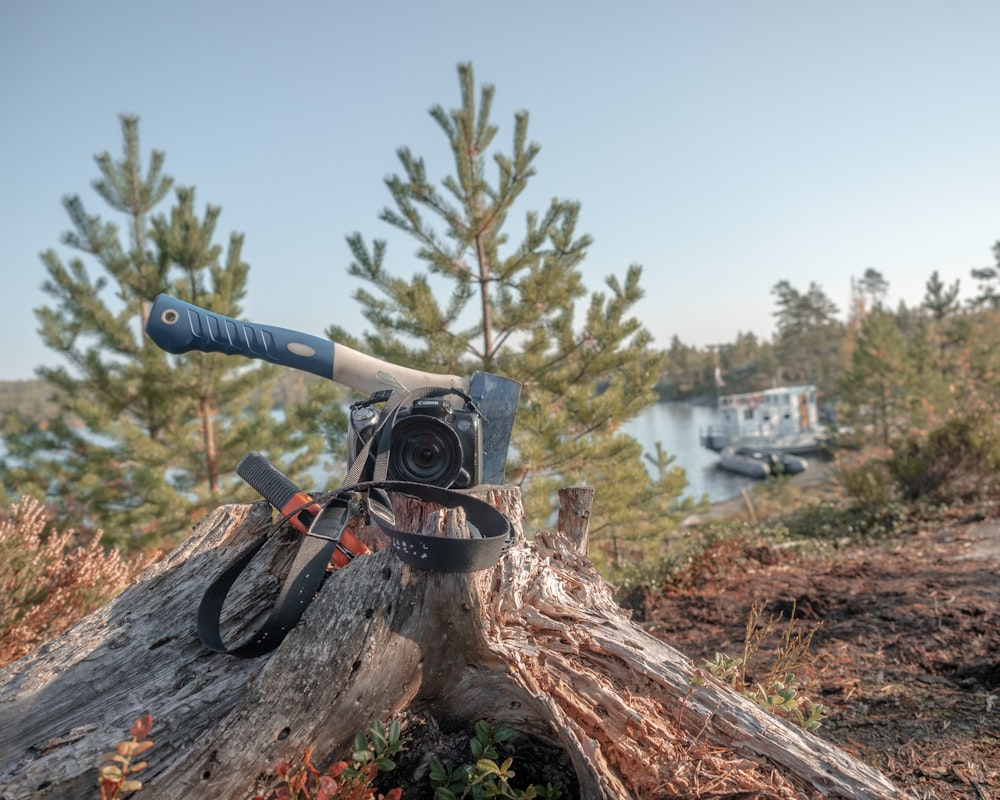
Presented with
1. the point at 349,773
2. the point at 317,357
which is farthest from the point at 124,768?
the point at 317,357

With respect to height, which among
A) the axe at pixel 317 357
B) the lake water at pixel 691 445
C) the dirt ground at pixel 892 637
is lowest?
the lake water at pixel 691 445

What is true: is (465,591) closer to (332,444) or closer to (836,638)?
(836,638)

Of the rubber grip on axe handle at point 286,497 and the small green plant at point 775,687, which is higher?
the rubber grip on axe handle at point 286,497

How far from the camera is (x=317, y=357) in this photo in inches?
91.4

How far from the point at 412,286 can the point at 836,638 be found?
14.3 feet

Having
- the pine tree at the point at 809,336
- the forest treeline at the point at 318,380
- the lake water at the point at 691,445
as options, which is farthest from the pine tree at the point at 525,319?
the pine tree at the point at 809,336

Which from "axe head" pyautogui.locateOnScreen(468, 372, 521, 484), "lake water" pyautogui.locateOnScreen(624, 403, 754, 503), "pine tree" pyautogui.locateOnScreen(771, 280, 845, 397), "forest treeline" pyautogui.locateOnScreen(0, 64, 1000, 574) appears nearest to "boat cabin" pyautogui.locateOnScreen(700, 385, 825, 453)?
"lake water" pyautogui.locateOnScreen(624, 403, 754, 503)

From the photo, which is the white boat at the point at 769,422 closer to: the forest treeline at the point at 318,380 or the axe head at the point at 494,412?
the forest treeline at the point at 318,380

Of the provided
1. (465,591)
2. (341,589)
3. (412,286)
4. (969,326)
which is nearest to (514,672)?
(465,591)

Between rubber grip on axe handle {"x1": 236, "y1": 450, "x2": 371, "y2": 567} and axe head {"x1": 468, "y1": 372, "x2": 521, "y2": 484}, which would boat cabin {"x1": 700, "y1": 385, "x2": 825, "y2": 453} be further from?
rubber grip on axe handle {"x1": 236, "y1": 450, "x2": 371, "y2": 567}

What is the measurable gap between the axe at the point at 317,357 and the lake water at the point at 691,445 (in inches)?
500

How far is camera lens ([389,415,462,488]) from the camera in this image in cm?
196

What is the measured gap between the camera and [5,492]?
798 centimetres

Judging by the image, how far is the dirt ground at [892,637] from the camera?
1.91 metres
